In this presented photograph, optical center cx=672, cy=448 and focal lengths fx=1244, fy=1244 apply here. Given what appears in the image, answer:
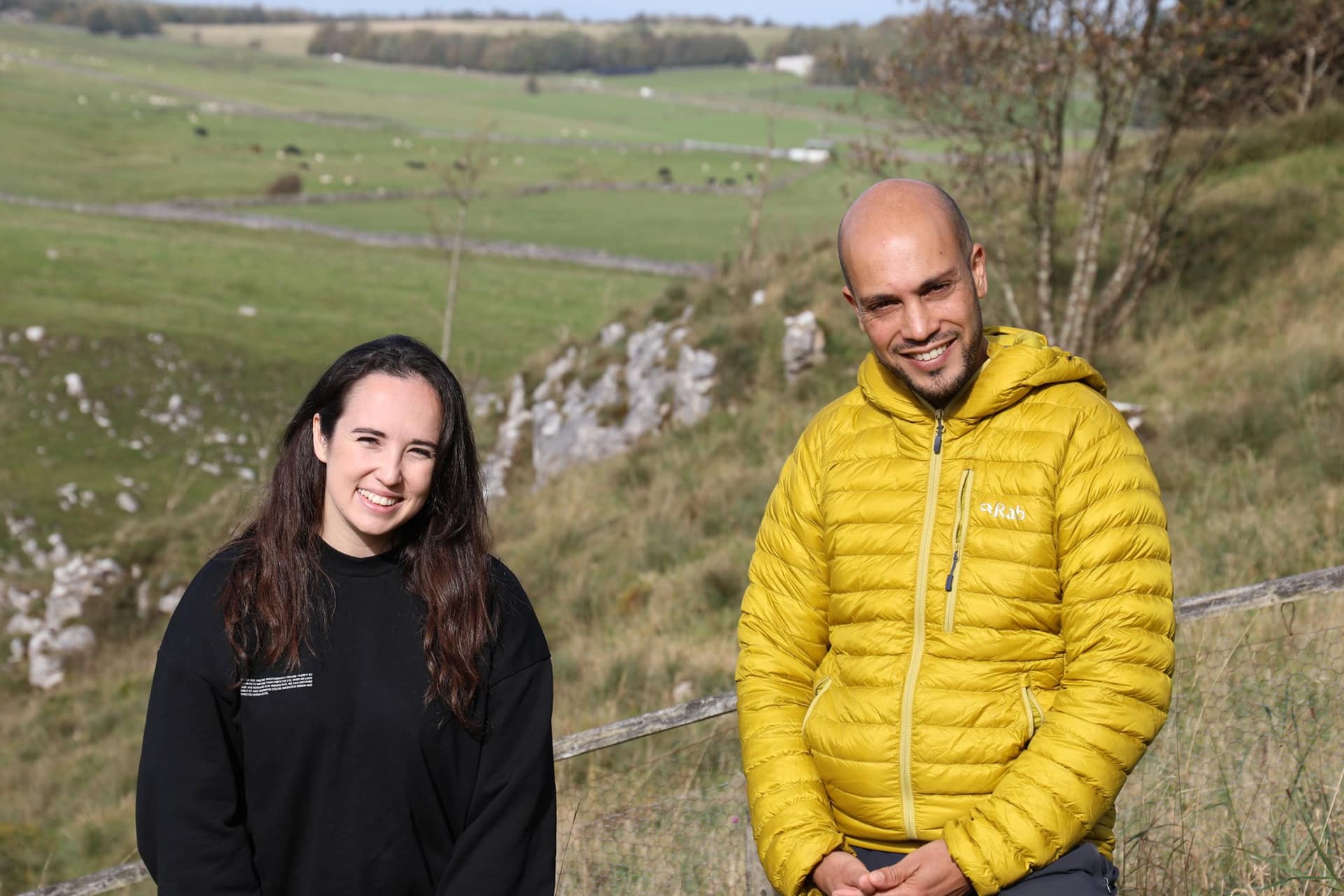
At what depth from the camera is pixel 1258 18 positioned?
13500mm

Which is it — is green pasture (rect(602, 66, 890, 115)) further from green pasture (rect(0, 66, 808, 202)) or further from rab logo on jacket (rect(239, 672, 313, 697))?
rab logo on jacket (rect(239, 672, 313, 697))

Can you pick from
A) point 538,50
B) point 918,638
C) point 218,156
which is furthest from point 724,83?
point 918,638

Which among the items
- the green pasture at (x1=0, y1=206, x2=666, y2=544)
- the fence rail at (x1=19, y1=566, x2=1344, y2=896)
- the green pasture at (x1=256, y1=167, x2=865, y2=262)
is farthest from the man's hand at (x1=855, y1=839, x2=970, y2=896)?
the green pasture at (x1=256, y1=167, x2=865, y2=262)

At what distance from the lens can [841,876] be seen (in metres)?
2.57

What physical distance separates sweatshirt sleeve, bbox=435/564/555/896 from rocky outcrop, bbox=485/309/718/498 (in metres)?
15.0

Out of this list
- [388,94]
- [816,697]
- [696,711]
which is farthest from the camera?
[388,94]

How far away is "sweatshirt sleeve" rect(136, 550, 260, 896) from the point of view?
2.59m

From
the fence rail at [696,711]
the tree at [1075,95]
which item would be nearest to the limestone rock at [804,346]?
the tree at [1075,95]

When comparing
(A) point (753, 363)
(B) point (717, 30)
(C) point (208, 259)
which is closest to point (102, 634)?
(A) point (753, 363)

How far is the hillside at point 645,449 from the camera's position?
9.27m

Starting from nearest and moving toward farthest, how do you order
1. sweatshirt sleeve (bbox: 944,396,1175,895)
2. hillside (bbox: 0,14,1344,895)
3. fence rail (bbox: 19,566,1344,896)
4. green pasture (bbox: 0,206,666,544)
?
sweatshirt sleeve (bbox: 944,396,1175,895) → fence rail (bbox: 19,566,1344,896) → hillside (bbox: 0,14,1344,895) → green pasture (bbox: 0,206,666,544)

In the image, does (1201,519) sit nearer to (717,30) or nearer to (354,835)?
(354,835)

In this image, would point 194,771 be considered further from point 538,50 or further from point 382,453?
point 538,50

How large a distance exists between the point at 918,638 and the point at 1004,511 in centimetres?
32
